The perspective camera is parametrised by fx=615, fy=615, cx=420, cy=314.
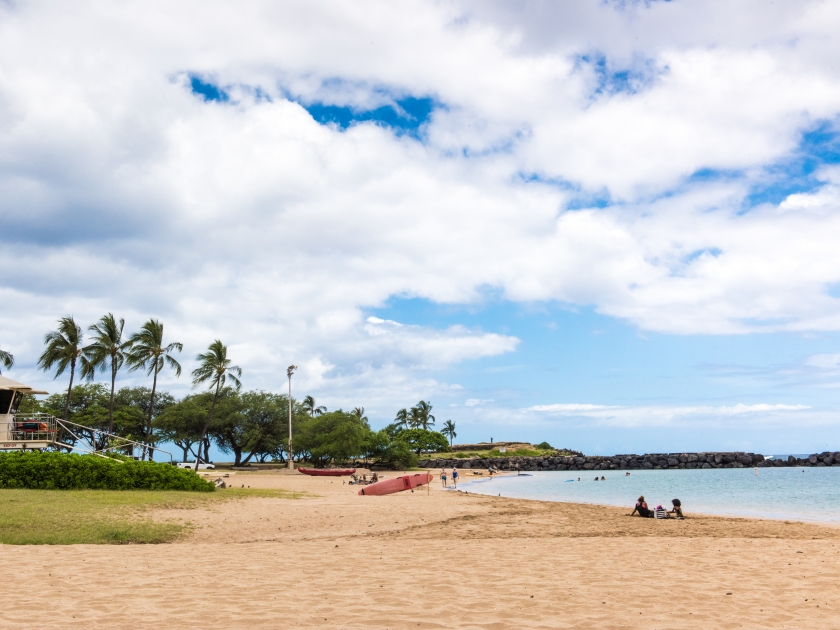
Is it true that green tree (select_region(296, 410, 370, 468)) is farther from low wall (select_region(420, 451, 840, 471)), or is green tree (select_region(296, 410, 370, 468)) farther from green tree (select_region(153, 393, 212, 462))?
low wall (select_region(420, 451, 840, 471))

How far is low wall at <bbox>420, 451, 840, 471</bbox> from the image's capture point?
261 feet

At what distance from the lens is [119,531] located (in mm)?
13531

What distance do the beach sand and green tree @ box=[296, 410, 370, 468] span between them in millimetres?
40366

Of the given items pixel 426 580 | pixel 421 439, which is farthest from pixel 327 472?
pixel 421 439

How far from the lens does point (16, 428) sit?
29.4m

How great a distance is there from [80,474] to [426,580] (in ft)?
58.2

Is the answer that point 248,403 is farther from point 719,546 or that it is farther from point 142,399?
point 719,546

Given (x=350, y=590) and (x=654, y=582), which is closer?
(x=350, y=590)

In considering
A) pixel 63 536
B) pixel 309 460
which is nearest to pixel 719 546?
pixel 63 536

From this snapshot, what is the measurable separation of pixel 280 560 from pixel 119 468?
14428mm

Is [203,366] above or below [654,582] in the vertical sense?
above

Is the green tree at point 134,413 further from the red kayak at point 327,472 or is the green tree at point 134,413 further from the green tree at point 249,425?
the red kayak at point 327,472

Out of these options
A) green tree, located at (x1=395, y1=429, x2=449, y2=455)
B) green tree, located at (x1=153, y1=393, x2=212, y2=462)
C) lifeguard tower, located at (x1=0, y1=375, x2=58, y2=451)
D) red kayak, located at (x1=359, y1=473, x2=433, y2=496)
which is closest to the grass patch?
red kayak, located at (x1=359, y1=473, x2=433, y2=496)

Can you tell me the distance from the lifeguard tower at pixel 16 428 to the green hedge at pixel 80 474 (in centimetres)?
601
